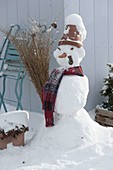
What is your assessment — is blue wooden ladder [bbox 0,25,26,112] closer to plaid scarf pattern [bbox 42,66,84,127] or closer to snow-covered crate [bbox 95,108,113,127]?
snow-covered crate [bbox 95,108,113,127]

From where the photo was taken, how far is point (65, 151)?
→ 227 centimetres

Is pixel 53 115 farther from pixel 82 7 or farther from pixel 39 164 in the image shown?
pixel 82 7

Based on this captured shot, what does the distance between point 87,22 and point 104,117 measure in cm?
99

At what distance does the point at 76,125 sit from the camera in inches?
93.2

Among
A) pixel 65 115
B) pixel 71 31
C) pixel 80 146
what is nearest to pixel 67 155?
pixel 80 146

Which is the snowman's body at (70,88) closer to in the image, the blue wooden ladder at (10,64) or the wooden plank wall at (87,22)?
the wooden plank wall at (87,22)

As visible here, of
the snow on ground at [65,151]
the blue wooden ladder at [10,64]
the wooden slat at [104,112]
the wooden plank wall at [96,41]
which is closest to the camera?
the snow on ground at [65,151]

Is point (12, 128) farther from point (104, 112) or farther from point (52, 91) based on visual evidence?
point (104, 112)

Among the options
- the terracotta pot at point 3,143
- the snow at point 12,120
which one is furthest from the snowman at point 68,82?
the terracotta pot at point 3,143

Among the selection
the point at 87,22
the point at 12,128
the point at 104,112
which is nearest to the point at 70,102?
the point at 12,128

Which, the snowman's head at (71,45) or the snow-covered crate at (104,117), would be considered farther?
the snow-covered crate at (104,117)

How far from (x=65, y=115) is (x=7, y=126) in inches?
15.3

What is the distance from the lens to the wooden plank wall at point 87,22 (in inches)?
141

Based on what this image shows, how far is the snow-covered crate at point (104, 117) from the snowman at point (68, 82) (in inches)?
46.9
